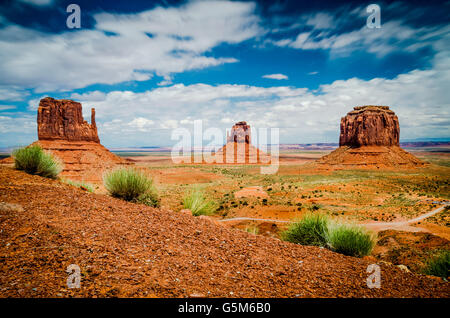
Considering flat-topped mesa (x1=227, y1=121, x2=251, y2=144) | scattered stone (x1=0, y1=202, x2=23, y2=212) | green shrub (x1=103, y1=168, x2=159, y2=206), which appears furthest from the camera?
flat-topped mesa (x1=227, y1=121, x2=251, y2=144)

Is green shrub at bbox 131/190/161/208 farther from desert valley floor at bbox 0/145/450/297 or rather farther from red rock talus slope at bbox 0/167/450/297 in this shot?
red rock talus slope at bbox 0/167/450/297

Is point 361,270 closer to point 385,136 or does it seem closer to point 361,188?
point 361,188

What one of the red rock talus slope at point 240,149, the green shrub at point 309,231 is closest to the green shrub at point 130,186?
the green shrub at point 309,231

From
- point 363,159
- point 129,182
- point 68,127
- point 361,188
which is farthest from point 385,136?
point 68,127

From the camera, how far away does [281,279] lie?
3846 mm

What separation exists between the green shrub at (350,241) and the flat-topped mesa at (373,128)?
75841 mm

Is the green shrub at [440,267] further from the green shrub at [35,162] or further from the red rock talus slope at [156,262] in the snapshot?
the green shrub at [35,162]

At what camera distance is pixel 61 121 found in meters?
54.4

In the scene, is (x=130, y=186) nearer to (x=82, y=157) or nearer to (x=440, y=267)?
(x=440, y=267)

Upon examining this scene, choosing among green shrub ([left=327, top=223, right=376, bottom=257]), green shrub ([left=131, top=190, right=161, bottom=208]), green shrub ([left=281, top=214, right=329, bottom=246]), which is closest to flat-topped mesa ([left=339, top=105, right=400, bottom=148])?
green shrub ([left=281, top=214, right=329, bottom=246])

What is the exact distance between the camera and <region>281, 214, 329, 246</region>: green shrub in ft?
25.3

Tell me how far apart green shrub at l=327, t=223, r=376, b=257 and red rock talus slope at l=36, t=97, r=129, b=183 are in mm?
49728

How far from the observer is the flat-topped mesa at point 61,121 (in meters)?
53.1

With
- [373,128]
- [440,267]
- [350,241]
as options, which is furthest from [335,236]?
[373,128]
